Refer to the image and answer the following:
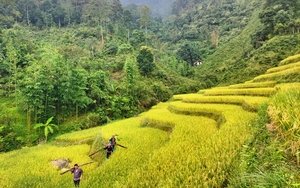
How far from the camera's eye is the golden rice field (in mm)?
6023

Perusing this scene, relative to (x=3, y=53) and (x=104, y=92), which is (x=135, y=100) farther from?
(x=3, y=53)

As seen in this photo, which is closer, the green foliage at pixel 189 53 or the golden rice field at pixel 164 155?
the golden rice field at pixel 164 155

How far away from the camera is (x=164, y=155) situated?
7895mm

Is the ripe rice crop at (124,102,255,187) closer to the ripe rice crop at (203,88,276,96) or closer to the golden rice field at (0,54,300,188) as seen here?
the golden rice field at (0,54,300,188)

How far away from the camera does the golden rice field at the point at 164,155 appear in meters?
6.02

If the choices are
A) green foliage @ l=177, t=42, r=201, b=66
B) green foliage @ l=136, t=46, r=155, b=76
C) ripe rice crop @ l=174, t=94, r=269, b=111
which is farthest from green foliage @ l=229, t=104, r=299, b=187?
green foliage @ l=177, t=42, r=201, b=66

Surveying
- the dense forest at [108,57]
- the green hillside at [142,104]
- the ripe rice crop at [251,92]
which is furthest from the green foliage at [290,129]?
the dense forest at [108,57]

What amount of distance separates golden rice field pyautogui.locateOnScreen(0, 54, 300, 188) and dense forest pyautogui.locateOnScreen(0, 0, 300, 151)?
6518mm

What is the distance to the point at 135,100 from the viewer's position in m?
29.5

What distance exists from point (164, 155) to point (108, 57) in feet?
116

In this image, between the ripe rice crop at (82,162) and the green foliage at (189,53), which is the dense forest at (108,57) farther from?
the ripe rice crop at (82,162)

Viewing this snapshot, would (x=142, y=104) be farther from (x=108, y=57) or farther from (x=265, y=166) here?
(x=265, y=166)

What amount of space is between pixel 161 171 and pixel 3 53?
30.9 metres

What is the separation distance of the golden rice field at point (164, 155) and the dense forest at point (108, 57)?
6518 mm
